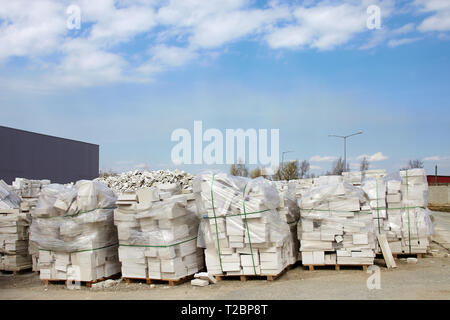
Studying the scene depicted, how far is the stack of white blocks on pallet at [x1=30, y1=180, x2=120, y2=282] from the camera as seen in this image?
899 centimetres

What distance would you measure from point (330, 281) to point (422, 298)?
1.88m

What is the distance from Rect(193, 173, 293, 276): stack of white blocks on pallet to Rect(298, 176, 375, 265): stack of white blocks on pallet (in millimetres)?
893

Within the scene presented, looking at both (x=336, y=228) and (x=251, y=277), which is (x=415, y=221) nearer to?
(x=336, y=228)

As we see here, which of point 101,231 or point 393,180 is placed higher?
point 393,180

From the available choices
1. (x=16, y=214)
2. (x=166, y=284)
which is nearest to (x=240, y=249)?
(x=166, y=284)

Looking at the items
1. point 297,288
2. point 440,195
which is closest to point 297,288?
point 297,288

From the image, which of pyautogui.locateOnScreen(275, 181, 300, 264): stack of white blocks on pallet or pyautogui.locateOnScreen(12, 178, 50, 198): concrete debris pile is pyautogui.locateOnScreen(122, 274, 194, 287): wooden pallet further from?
pyautogui.locateOnScreen(12, 178, 50, 198): concrete debris pile

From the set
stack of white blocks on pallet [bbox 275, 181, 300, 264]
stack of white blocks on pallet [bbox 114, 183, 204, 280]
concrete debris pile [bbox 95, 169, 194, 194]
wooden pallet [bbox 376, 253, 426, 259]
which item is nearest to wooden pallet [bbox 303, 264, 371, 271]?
stack of white blocks on pallet [bbox 275, 181, 300, 264]

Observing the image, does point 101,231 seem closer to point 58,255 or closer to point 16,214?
point 58,255

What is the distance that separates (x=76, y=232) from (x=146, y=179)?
13.3 metres

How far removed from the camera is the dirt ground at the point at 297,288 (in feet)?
24.6

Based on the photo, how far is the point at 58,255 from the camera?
9.30m

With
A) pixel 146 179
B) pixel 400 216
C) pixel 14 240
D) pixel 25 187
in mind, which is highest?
pixel 146 179

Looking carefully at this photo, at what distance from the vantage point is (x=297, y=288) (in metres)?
8.00
